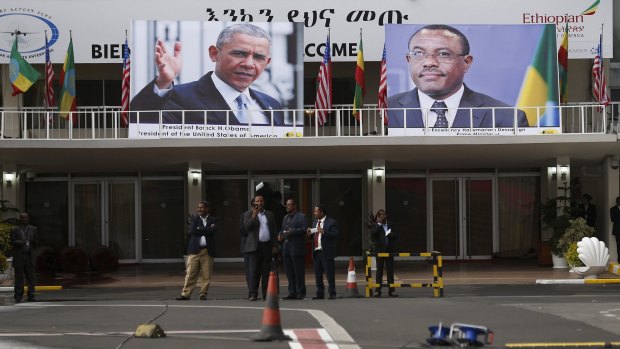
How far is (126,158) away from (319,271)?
1142 centimetres

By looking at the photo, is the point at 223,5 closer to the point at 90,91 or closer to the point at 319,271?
the point at 90,91

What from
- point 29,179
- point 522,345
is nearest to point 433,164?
point 29,179

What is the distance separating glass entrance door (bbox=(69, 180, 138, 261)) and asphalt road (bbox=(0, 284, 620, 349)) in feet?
41.4

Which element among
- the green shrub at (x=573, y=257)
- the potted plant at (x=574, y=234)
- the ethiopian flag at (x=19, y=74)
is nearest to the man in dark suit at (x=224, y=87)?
the ethiopian flag at (x=19, y=74)

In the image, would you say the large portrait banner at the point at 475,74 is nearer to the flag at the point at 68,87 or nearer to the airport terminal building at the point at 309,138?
the airport terminal building at the point at 309,138

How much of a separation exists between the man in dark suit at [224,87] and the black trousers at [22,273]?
8.73m

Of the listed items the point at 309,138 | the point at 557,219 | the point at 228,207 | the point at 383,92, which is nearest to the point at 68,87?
the point at 309,138

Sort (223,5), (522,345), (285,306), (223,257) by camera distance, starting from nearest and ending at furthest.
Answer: (522,345), (285,306), (223,5), (223,257)

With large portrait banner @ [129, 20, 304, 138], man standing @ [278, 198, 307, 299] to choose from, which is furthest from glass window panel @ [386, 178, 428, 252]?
man standing @ [278, 198, 307, 299]

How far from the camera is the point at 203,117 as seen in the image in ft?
93.0

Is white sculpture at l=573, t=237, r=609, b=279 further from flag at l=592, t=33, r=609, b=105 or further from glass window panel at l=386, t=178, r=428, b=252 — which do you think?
glass window panel at l=386, t=178, r=428, b=252

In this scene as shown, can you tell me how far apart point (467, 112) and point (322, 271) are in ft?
34.5

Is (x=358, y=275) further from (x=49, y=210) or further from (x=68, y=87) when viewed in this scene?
(x=49, y=210)

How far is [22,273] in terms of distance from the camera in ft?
65.4
